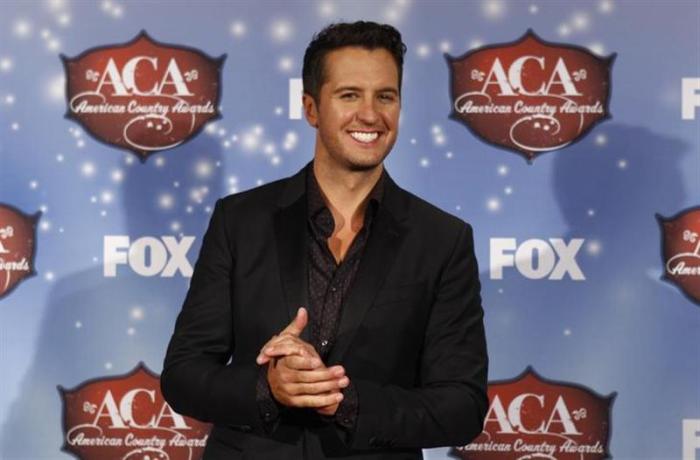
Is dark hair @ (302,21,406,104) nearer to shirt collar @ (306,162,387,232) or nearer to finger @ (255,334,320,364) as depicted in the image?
shirt collar @ (306,162,387,232)

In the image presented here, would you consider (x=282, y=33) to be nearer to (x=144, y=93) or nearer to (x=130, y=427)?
(x=144, y=93)

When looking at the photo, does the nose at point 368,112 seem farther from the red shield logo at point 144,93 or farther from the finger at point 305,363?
the red shield logo at point 144,93

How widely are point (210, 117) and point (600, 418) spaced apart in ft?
4.73

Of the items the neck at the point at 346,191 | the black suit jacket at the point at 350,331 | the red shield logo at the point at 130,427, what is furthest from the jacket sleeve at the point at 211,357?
the red shield logo at the point at 130,427

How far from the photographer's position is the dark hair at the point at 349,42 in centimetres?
185

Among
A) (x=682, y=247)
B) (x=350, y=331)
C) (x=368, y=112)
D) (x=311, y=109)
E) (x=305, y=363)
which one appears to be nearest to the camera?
(x=305, y=363)

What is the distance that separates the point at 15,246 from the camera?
2932mm

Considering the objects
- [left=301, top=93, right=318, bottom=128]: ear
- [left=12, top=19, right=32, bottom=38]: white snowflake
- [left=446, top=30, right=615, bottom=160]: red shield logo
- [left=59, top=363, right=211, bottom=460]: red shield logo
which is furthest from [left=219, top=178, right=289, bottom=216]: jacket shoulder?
[left=12, top=19, right=32, bottom=38]: white snowflake

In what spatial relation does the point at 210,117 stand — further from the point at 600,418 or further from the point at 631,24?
the point at 600,418

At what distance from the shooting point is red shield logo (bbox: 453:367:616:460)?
2.90 meters

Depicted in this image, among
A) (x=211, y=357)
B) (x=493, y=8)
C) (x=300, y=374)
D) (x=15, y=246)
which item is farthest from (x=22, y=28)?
(x=300, y=374)

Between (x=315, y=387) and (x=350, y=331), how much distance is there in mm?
192

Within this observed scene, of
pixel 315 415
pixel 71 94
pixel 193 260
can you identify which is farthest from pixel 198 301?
pixel 71 94

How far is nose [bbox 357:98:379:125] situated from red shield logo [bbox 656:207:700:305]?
135 cm
